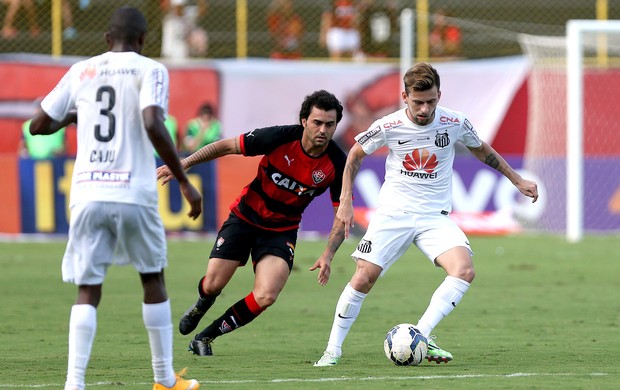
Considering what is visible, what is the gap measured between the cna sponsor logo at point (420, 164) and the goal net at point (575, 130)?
11.9 metres

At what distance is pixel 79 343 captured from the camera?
641 centimetres

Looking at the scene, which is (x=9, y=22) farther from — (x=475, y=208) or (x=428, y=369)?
(x=428, y=369)

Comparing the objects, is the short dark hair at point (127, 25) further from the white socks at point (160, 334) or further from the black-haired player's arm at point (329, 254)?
the black-haired player's arm at point (329, 254)

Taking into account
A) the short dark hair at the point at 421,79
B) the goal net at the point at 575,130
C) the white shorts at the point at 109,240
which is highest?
the goal net at the point at 575,130

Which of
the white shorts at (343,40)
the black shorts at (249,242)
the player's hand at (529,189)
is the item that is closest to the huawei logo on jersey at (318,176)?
the black shorts at (249,242)

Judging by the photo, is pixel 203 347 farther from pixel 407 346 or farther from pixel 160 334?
pixel 160 334

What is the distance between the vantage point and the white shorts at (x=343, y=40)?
25.2 m

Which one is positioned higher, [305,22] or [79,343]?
[305,22]

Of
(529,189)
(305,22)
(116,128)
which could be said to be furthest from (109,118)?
(305,22)

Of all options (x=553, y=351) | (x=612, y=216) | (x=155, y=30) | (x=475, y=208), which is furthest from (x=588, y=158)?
(x=553, y=351)

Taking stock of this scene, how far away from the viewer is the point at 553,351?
29.3ft

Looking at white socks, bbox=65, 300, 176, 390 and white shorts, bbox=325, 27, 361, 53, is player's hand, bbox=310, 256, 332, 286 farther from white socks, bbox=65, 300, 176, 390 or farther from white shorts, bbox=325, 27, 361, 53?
white shorts, bbox=325, 27, 361, 53

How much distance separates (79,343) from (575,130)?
14899 mm

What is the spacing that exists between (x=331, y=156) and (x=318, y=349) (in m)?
1.51
